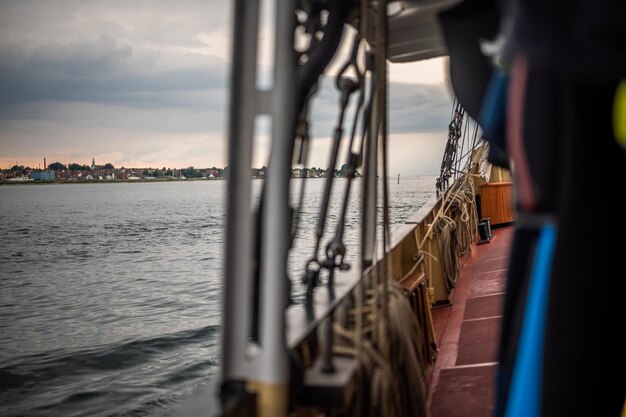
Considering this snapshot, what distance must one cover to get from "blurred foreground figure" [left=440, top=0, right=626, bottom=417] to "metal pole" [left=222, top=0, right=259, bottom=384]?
0.38m

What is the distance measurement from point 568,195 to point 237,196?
0.50 m

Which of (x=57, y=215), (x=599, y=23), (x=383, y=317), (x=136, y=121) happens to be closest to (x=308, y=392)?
(x=383, y=317)

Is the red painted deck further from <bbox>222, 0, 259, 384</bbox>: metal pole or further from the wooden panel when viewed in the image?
the wooden panel

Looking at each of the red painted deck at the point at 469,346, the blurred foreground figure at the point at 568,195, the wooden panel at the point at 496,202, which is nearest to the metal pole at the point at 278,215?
the blurred foreground figure at the point at 568,195

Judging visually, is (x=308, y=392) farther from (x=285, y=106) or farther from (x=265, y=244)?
(x=285, y=106)

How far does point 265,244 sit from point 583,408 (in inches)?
20.0

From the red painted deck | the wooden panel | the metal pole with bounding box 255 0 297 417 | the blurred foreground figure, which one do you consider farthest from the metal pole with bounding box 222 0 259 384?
the wooden panel

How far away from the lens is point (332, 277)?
1646 millimetres

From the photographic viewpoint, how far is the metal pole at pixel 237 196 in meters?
0.98

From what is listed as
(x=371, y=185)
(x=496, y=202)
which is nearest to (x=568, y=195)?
(x=371, y=185)

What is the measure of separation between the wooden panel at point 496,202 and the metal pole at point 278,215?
6.69 m

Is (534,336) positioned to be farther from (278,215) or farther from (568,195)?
(278,215)

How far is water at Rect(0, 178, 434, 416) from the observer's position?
10.2 metres

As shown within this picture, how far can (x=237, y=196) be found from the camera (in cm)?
99
